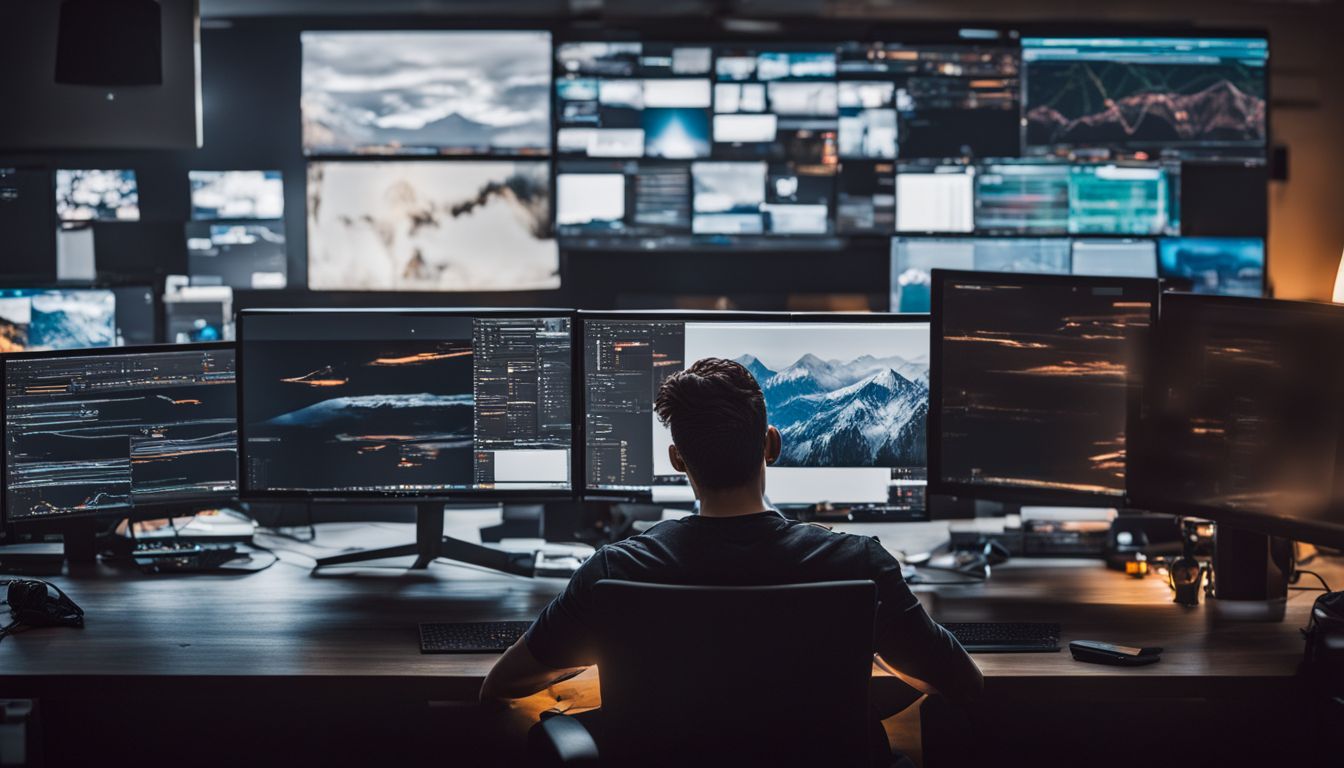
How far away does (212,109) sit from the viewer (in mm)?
4031

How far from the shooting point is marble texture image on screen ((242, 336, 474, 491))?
98.9 inches

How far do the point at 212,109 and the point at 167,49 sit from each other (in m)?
0.27

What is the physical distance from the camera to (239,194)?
400cm

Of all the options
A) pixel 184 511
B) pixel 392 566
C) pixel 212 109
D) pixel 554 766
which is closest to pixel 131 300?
pixel 212 109

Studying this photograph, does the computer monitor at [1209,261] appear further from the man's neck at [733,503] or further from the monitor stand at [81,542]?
→ the monitor stand at [81,542]

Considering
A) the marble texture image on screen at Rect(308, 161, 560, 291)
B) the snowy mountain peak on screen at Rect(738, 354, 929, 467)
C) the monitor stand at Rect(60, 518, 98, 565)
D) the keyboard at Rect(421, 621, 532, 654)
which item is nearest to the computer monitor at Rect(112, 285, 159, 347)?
the marble texture image on screen at Rect(308, 161, 560, 291)

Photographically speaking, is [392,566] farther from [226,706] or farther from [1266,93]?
[1266,93]

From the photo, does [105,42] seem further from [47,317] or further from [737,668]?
[737,668]

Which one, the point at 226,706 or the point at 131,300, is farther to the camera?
the point at 131,300

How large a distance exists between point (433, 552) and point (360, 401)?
14.2 inches

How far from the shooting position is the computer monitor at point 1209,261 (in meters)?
4.08

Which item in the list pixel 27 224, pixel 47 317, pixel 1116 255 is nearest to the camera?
pixel 47 317

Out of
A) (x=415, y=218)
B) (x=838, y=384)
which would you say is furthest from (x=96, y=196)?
(x=838, y=384)

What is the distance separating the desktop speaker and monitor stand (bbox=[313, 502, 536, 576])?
1690 millimetres
